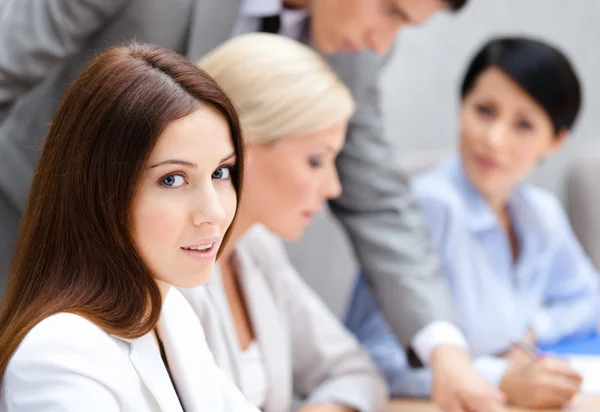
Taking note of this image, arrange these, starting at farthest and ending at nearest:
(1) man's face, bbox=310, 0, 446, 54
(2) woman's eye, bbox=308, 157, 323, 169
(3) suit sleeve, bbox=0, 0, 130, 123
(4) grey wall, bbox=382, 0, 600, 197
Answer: (4) grey wall, bbox=382, 0, 600, 197 < (1) man's face, bbox=310, 0, 446, 54 < (2) woman's eye, bbox=308, 157, 323, 169 < (3) suit sleeve, bbox=0, 0, 130, 123

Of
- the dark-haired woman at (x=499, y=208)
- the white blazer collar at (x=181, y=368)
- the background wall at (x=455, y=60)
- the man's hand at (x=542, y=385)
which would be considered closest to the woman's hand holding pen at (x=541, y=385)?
the man's hand at (x=542, y=385)

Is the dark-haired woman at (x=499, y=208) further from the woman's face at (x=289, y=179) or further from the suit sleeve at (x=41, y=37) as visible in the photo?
the suit sleeve at (x=41, y=37)

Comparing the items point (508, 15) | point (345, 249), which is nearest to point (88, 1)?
point (345, 249)

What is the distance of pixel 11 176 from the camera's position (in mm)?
1067

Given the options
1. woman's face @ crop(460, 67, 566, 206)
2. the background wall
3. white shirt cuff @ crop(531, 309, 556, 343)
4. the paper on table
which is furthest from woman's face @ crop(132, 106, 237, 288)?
the background wall

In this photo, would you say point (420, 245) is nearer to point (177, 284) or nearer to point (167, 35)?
point (167, 35)

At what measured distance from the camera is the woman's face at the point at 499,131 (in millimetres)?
1648

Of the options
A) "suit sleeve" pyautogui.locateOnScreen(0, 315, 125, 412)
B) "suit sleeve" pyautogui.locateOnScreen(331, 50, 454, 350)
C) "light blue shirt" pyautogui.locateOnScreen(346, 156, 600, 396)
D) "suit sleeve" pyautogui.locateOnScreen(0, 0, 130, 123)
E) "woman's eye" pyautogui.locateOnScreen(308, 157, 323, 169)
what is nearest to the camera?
"suit sleeve" pyautogui.locateOnScreen(0, 315, 125, 412)

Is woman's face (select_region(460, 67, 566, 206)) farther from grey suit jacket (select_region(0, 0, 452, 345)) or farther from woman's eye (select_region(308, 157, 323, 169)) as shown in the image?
woman's eye (select_region(308, 157, 323, 169))

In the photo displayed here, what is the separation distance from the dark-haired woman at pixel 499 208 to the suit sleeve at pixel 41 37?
0.75 m

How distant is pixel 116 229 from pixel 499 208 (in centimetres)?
125

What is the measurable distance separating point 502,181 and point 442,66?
0.77 meters

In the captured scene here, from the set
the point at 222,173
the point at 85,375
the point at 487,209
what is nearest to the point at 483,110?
the point at 487,209

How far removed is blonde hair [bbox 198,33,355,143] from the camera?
1.04 m
